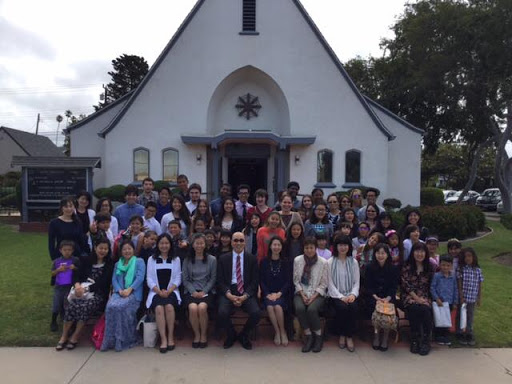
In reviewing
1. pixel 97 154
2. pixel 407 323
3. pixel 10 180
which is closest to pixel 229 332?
pixel 407 323

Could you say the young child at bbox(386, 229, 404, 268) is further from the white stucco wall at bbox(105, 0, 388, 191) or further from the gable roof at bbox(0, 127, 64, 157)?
the gable roof at bbox(0, 127, 64, 157)

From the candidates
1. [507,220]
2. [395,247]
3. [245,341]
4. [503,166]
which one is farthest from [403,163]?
[245,341]

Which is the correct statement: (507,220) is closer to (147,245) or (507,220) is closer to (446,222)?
(446,222)

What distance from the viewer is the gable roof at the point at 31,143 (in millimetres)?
44125

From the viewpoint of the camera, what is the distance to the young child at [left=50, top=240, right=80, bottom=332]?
578 cm

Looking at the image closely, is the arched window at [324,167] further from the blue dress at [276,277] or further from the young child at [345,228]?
the blue dress at [276,277]

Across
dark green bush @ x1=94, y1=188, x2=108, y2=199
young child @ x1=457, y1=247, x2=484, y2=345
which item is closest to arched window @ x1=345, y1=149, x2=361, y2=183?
dark green bush @ x1=94, y1=188, x2=108, y2=199

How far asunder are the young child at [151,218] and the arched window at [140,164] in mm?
9966

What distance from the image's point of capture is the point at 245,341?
5473 millimetres

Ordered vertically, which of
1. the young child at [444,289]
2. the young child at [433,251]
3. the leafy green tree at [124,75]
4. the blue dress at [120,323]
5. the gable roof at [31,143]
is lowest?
the blue dress at [120,323]

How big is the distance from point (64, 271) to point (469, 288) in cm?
553

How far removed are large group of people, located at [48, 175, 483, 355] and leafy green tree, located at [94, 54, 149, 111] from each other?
36.3 m

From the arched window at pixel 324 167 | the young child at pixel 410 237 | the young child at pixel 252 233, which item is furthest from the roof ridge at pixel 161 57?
the young child at pixel 410 237

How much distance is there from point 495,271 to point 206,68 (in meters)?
11.8
